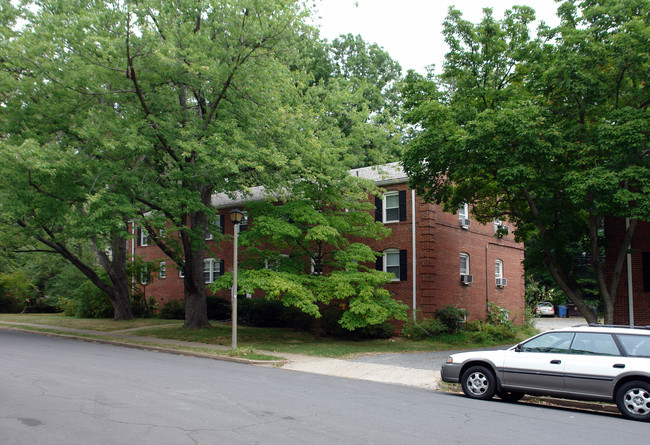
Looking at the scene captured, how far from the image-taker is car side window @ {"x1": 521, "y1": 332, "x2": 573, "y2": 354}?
10172 millimetres

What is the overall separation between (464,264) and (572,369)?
18.0 m

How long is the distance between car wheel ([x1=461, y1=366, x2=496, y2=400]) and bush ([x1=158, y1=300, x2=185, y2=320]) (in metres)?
24.5

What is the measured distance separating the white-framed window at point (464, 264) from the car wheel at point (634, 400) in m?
18.1

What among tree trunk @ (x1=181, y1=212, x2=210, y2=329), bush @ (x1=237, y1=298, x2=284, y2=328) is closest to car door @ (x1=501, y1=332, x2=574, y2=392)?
tree trunk @ (x1=181, y1=212, x2=210, y2=329)

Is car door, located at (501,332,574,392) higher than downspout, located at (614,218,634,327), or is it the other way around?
downspout, located at (614,218,634,327)

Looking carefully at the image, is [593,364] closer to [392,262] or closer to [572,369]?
[572,369]

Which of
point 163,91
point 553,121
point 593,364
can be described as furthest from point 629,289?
point 163,91

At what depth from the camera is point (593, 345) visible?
9859mm

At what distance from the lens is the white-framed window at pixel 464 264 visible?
2731cm

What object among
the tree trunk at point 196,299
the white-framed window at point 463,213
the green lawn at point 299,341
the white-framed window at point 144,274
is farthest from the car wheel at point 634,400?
the white-framed window at point 144,274

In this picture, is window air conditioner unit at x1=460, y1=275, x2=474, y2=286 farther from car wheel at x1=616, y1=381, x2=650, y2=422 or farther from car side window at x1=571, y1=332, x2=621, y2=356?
car wheel at x1=616, y1=381, x2=650, y2=422

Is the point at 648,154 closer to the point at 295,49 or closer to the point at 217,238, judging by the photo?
the point at 295,49

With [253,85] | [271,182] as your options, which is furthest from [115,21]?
[271,182]

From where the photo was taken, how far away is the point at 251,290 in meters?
18.4
